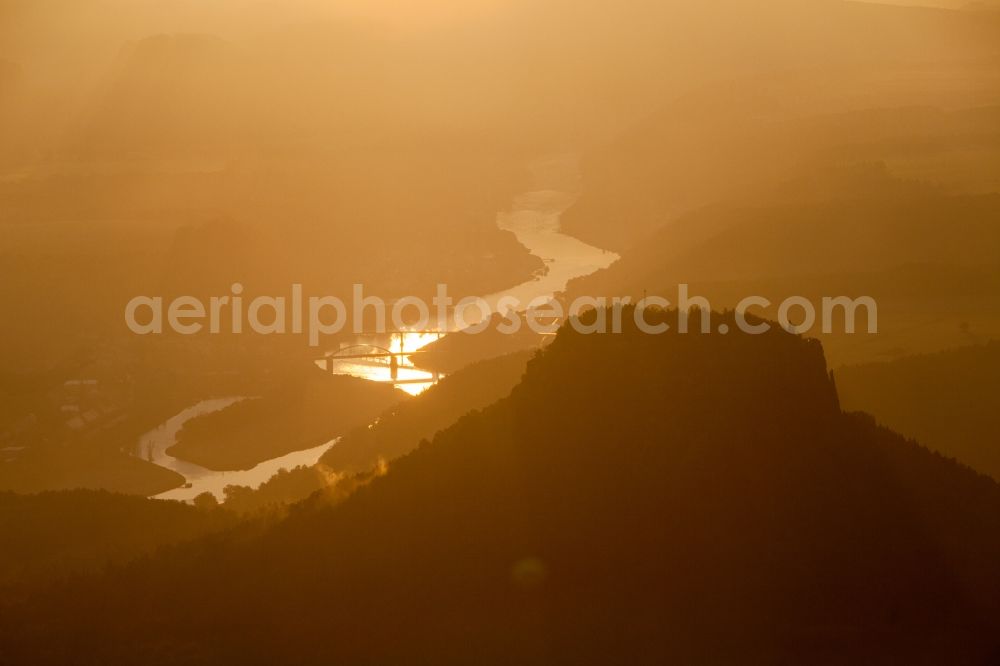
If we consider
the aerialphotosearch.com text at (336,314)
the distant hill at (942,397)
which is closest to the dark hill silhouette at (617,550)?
the distant hill at (942,397)

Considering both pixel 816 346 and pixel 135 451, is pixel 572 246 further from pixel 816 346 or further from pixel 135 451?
pixel 816 346

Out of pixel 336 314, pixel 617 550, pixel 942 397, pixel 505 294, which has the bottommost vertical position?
pixel 617 550

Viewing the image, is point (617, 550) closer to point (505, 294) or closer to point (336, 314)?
point (336, 314)

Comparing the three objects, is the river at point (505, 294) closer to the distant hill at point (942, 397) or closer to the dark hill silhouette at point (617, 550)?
the distant hill at point (942, 397)

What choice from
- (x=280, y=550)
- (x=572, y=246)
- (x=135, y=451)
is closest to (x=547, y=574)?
(x=280, y=550)

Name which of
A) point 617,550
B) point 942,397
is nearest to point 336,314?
point 942,397

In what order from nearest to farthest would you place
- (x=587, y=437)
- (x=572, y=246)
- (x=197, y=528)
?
(x=587, y=437) → (x=197, y=528) → (x=572, y=246)

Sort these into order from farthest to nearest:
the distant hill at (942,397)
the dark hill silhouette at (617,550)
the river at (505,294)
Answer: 1. the river at (505,294)
2. the distant hill at (942,397)
3. the dark hill silhouette at (617,550)
